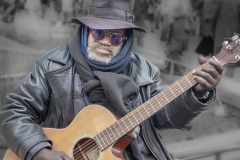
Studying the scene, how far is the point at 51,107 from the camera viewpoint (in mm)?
2047

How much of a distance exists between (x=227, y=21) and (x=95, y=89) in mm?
2507

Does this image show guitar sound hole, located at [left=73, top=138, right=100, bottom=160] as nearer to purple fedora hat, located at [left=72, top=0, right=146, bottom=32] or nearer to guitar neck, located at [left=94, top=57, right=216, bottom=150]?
guitar neck, located at [left=94, top=57, right=216, bottom=150]

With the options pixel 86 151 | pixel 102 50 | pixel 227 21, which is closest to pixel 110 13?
pixel 102 50

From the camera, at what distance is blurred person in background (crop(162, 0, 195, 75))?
3598 mm

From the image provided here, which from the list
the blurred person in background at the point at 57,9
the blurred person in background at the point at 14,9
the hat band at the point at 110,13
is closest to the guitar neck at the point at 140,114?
the hat band at the point at 110,13

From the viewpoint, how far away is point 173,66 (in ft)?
12.3

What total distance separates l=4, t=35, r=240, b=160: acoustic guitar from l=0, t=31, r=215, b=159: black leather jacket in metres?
0.13

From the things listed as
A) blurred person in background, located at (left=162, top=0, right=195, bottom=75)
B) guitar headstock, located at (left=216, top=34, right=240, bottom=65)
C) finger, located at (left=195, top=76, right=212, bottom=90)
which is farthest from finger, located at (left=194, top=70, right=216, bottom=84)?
blurred person in background, located at (left=162, top=0, right=195, bottom=75)

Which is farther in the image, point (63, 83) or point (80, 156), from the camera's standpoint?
point (63, 83)

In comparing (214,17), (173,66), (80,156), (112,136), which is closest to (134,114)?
(112,136)

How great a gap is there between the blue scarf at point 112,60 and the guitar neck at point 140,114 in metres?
0.44

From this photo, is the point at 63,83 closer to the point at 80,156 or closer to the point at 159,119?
the point at 80,156

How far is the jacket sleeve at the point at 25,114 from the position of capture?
176 cm

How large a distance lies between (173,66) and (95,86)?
2086 millimetres
